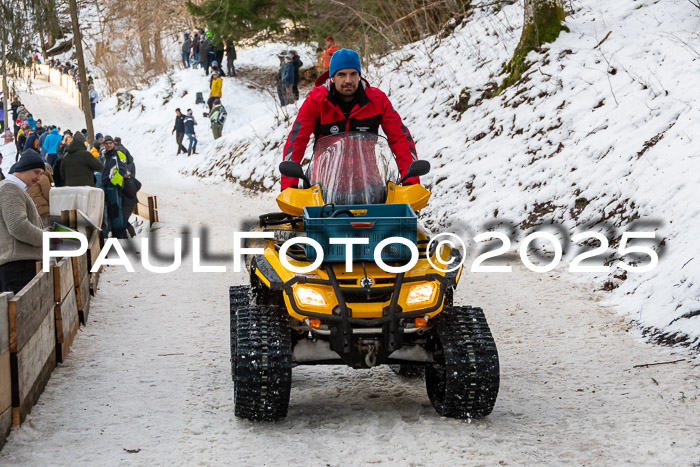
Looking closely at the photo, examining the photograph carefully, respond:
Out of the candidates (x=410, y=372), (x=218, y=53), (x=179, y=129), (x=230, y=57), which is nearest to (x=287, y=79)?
(x=179, y=129)

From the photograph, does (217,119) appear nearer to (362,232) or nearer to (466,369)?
(362,232)

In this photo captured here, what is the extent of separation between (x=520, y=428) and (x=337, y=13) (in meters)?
22.6

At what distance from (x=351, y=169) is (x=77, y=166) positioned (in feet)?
31.0

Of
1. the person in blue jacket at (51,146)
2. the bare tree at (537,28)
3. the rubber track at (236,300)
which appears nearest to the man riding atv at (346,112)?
the rubber track at (236,300)

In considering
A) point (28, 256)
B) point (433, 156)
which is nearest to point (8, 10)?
point (433, 156)

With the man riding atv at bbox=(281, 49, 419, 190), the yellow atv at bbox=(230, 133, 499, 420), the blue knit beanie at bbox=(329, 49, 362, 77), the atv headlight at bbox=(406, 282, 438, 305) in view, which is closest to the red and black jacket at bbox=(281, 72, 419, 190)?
the man riding atv at bbox=(281, 49, 419, 190)

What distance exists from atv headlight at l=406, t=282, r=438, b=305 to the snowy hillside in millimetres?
2783

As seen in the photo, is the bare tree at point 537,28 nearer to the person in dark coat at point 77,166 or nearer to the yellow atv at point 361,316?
the person in dark coat at point 77,166

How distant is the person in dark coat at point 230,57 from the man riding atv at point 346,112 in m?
29.2

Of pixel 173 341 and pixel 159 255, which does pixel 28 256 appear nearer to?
pixel 173 341

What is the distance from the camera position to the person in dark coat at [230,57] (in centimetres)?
3500

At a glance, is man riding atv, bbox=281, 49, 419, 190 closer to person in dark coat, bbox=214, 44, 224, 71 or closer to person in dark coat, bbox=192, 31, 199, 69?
person in dark coat, bbox=214, 44, 224, 71

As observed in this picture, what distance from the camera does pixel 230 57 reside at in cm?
3566

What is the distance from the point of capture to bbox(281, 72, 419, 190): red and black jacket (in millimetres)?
6375
